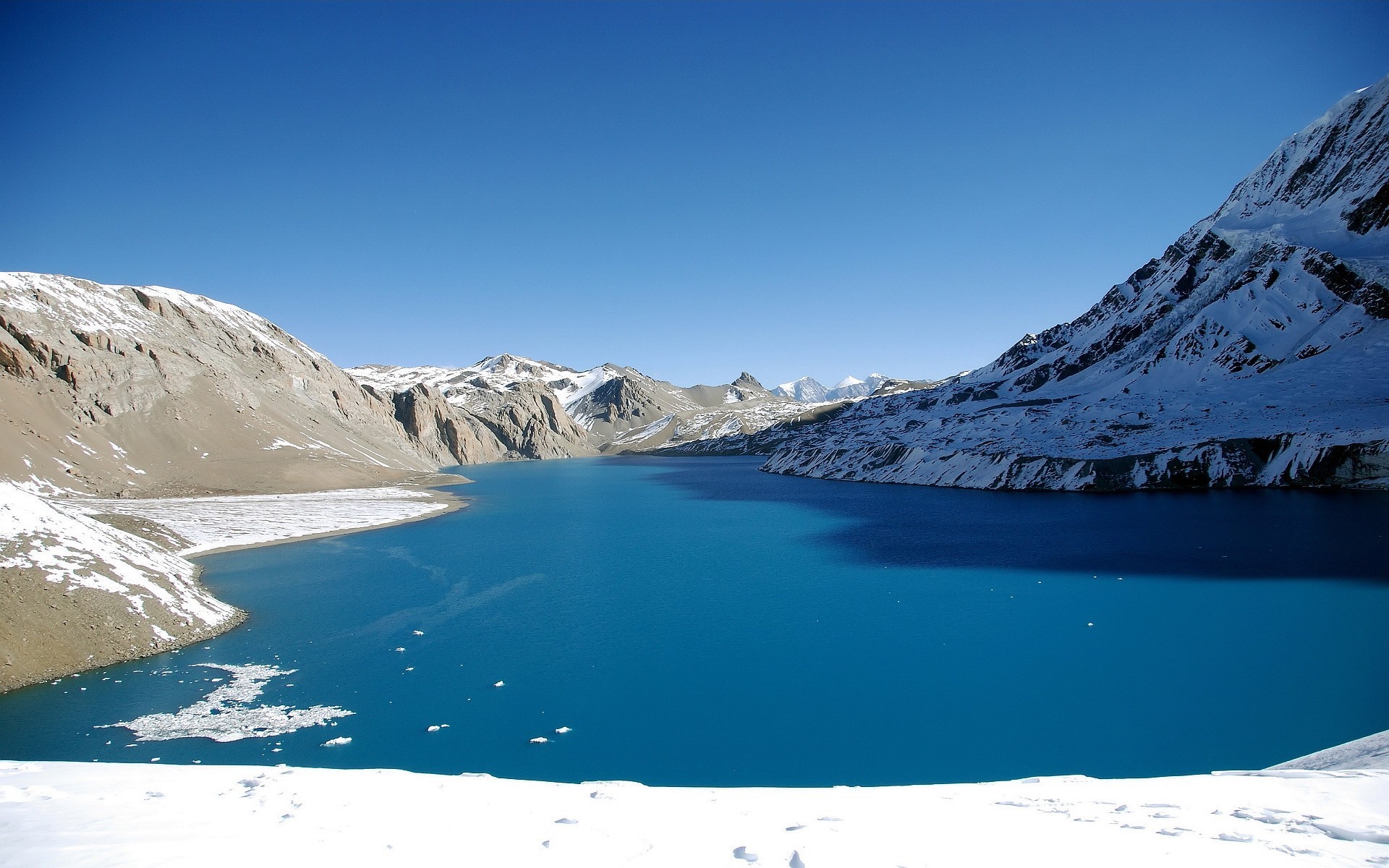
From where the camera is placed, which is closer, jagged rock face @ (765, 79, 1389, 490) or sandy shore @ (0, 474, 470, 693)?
sandy shore @ (0, 474, 470, 693)

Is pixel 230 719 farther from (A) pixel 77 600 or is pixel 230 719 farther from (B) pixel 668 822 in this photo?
(B) pixel 668 822

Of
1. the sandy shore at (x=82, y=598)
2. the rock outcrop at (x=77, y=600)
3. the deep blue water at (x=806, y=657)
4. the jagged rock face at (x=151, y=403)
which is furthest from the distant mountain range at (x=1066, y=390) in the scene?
the rock outcrop at (x=77, y=600)

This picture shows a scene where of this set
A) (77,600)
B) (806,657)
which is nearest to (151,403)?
(77,600)

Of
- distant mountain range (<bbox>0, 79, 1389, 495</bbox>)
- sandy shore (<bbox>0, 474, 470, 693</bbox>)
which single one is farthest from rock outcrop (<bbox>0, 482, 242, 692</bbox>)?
distant mountain range (<bbox>0, 79, 1389, 495</bbox>)

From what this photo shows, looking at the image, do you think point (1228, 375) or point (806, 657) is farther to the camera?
point (1228, 375)

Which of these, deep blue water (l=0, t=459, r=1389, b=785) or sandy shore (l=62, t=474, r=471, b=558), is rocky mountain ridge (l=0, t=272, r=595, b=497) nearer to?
sandy shore (l=62, t=474, r=471, b=558)

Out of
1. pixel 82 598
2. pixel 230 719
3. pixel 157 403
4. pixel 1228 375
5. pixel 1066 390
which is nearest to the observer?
pixel 230 719
